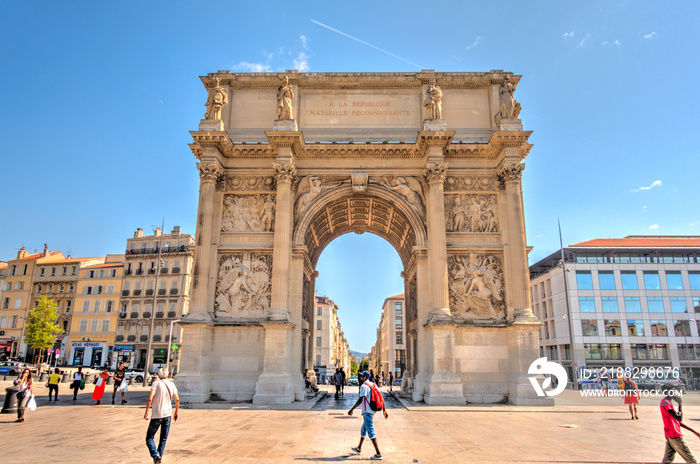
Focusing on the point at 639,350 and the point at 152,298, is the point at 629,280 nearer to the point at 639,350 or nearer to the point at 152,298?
the point at 639,350

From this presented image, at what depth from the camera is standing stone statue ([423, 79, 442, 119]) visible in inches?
888

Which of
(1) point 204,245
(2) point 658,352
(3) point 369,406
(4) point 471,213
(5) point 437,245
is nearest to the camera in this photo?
(3) point 369,406

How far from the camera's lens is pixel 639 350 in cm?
4862

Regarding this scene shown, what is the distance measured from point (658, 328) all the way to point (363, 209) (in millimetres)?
40339

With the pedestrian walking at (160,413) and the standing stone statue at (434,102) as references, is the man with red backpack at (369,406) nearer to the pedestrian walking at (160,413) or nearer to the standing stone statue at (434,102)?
the pedestrian walking at (160,413)

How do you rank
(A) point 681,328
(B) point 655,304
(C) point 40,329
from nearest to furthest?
(C) point 40,329 → (A) point 681,328 → (B) point 655,304

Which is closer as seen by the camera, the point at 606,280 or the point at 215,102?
the point at 215,102

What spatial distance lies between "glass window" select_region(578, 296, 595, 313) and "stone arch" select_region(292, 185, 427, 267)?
29.8 metres

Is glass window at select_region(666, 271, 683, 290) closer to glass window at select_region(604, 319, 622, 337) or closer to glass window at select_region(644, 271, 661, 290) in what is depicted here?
glass window at select_region(644, 271, 661, 290)

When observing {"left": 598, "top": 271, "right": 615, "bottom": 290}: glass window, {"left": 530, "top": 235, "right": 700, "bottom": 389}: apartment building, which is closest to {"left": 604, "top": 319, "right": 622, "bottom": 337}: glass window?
{"left": 530, "top": 235, "right": 700, "bottom": 389}: apartment building

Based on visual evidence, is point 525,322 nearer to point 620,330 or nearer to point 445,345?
point 445,345

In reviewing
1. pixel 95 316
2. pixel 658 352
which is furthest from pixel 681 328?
pixel 95 316

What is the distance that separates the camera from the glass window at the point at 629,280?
49.9 metres

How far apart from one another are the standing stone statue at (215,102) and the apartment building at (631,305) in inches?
1581
